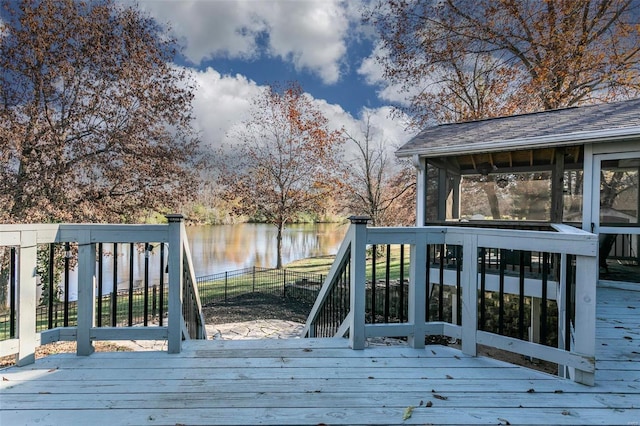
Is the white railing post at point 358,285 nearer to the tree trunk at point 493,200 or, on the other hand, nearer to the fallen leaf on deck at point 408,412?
the fallen leaf on deck at point 408,412

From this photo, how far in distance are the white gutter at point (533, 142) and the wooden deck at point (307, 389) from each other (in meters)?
3.54

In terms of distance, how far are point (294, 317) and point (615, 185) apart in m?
7.37

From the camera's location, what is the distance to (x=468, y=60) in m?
13.7

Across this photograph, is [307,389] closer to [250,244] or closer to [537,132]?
[537,132]

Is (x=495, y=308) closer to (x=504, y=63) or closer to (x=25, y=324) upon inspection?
(x=25, y=324)

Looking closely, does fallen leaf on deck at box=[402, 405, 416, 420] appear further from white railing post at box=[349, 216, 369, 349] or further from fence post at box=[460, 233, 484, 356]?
fence post at box=[460, 233, 484, 356]

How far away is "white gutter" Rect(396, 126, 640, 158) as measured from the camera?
470 cm

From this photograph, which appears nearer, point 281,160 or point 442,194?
point 442,194

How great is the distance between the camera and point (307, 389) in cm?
194

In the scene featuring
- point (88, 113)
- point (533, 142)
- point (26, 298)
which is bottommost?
point (26, 298)

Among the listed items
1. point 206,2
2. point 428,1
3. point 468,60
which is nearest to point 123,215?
point 206,2

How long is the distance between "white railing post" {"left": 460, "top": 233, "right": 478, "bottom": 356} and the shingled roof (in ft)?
13.2

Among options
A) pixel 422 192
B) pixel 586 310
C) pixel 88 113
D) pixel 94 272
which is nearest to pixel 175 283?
pixel 94 272

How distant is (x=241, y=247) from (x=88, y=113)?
13.2 m
